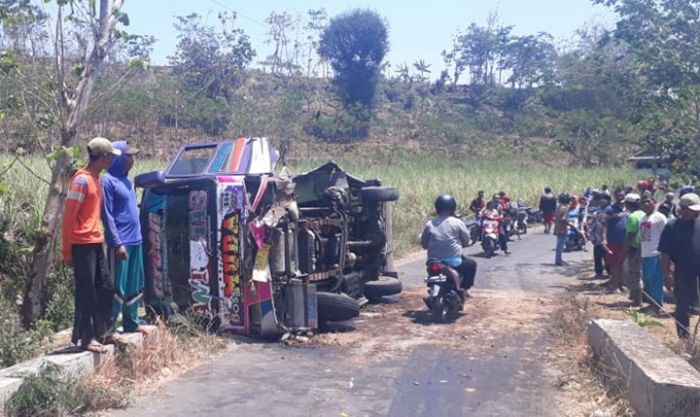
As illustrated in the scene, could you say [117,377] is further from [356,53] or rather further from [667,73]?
[356,53]

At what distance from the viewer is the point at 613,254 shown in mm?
12891

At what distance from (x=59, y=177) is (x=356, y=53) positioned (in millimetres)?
53206

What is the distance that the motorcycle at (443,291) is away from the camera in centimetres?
1024

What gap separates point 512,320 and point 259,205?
3.71 m

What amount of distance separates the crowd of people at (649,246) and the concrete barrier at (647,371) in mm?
1159

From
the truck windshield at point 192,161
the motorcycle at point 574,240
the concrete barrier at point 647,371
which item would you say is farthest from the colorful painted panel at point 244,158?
the motorcycle at point 574,240

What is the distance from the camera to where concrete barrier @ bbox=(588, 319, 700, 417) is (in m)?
5.56

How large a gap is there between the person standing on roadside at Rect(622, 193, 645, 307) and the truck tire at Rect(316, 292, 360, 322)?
4453mm

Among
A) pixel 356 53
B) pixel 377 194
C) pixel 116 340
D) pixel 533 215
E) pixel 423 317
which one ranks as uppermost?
pixel 356 53

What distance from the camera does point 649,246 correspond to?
10.7 meters

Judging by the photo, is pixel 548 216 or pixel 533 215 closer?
pixel 548 216

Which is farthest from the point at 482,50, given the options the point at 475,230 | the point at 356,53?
the point at 475,230

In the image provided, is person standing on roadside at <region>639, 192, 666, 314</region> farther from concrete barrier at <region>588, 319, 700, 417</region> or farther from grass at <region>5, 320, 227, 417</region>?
grass at <region>5, 320, 227, 417</region>

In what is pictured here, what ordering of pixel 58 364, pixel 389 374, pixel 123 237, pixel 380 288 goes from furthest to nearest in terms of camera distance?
pixel 380 288 < pixel 389 374 < pixel 123 237 < pixel 58 364
